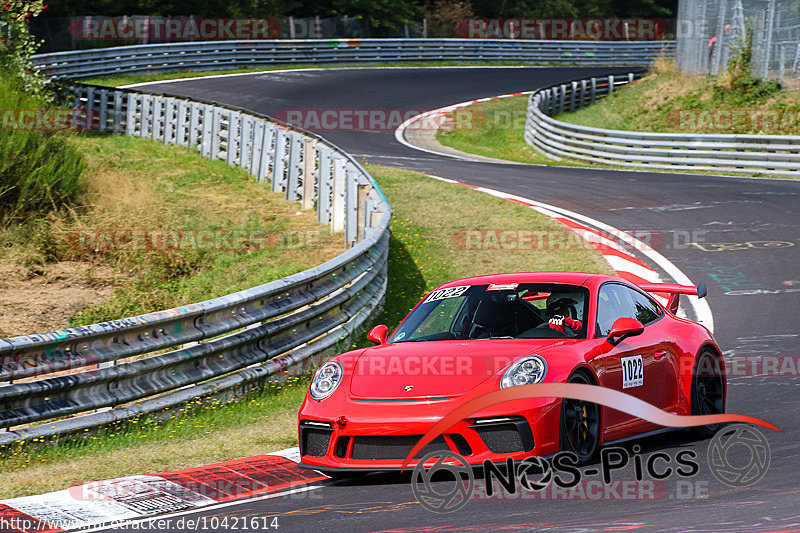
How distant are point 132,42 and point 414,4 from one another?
19.5 meters

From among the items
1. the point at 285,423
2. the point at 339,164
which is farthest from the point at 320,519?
the point at 339,164

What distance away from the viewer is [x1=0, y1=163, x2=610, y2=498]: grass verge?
7.26 meters

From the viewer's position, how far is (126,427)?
27.1ft

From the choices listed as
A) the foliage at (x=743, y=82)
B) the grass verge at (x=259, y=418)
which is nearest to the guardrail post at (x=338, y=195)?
the grass verge at (x=259, y=418)

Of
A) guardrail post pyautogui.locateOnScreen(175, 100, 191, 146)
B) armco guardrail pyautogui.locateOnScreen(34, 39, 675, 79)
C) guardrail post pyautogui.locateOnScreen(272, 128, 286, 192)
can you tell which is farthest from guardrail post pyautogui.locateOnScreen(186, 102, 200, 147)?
armco guardrail pyautogui.locateOnScreen(34, 39, 675, 79)

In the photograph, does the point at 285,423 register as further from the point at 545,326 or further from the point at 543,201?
the point at 543,201

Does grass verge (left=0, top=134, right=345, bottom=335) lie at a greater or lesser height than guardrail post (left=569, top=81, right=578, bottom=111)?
lesser

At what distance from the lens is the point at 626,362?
724 centimetres

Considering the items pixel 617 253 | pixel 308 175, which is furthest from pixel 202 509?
pixel 308 175

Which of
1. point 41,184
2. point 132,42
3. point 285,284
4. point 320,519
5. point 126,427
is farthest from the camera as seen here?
point 132,42

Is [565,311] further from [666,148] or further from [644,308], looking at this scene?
[666,148]

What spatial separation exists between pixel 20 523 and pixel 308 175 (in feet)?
40.7

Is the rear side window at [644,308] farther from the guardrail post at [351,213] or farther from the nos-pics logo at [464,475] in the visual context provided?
the guardrail post at [351,213]

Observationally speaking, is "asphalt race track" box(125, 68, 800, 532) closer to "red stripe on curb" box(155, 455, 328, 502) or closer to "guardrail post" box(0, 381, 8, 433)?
"red stripe on curb" box(155, 455, 328, 502)
